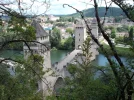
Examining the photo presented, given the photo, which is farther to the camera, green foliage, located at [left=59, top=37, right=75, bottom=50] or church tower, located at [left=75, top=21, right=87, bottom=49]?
green foliage, located at [left=59, top=37, right=75, bottom=50]

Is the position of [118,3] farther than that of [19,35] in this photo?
Yes

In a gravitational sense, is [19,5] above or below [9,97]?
above

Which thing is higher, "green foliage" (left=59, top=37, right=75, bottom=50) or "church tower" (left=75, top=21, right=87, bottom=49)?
"church tower" (left=75, top=21, right=87, bottom=49)

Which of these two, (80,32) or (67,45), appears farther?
(67,45)

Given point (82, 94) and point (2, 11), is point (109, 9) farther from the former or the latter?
point (82, 94)

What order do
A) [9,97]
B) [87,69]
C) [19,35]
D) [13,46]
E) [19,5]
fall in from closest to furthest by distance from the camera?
[19,5] < [19,35] < [13,46] < [9,97] < [87,69]

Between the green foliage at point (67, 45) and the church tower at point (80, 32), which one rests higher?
the church tower at point (80, 32)

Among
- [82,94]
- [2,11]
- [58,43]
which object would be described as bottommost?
[58,43]

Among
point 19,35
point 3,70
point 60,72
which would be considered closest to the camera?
point 19,35

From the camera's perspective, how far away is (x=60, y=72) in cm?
1054

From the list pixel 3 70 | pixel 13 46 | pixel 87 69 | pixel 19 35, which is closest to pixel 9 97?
pixel 3 70

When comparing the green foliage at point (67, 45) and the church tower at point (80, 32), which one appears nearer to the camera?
the church tower at point (80, 32)

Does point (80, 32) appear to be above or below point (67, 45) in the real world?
above

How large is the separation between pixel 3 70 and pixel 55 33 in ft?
73.9
